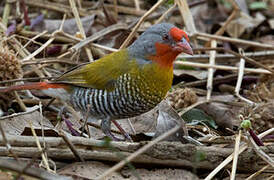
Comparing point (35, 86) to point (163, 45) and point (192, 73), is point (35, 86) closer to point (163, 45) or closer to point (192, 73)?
point (163, 45)

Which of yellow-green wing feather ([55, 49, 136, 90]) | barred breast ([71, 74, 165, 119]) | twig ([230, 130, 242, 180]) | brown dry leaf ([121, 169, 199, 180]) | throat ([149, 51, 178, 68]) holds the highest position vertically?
throat ([149, 51, 178, 68])

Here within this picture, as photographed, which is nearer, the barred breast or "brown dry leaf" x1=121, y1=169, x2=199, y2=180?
"brown dry leaf" x1=121, y1=169, x2=199, y2=180

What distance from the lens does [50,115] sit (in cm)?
435

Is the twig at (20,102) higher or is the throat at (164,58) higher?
the throat at (164,58)

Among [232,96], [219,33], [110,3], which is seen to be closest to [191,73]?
[232,96]

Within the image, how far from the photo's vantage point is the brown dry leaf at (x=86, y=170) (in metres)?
2.95

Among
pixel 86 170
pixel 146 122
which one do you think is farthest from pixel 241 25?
pixel 86 170

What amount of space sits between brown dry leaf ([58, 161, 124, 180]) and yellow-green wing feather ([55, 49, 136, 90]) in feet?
2.57

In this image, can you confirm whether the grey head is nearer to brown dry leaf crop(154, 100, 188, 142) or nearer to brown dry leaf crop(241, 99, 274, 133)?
brown dry leaf crop(154, 100, 188, 142)

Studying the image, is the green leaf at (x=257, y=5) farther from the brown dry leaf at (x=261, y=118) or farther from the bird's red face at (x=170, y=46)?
the bird's red face at (x=170, y=46)

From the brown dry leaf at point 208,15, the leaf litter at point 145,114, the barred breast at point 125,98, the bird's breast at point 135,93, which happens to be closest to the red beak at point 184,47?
the bird's breast at point 135,93

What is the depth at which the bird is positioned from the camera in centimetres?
359

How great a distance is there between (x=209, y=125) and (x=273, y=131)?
0.80m

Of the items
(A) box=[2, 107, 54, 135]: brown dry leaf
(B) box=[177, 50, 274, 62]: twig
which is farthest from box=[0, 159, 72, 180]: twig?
(B) box=[177, 50, 274, 62]: twig
